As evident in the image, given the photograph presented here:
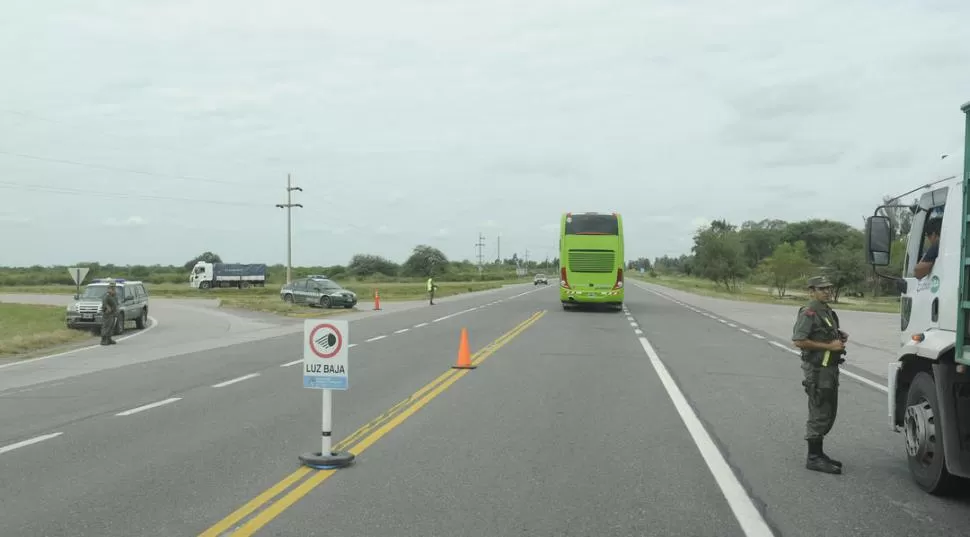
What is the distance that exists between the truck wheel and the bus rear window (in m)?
24.8

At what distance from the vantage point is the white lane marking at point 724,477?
16.6 ft

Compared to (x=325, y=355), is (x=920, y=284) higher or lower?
higher

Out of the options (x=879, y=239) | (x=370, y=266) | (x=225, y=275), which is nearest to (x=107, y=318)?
(x=879, y=239)

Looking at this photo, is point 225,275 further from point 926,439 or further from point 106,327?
point 926,439

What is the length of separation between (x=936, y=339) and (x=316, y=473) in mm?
4793

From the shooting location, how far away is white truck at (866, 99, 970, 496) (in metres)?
5.13

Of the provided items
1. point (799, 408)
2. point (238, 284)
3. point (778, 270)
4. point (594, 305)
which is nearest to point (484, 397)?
point (799, 408)

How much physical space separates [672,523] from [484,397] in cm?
543

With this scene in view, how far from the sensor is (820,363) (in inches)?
252

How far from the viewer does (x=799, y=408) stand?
9.76m

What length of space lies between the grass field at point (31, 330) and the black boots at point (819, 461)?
18.5 meters

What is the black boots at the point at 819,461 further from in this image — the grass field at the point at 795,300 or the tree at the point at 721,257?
the tree at the point at 721,257

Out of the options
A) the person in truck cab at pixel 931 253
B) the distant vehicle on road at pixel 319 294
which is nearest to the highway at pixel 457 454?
the person in truck cab at pixel 931 253

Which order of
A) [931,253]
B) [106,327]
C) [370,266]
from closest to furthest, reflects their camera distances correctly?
[931,253] < [106,327] < [370,266]
